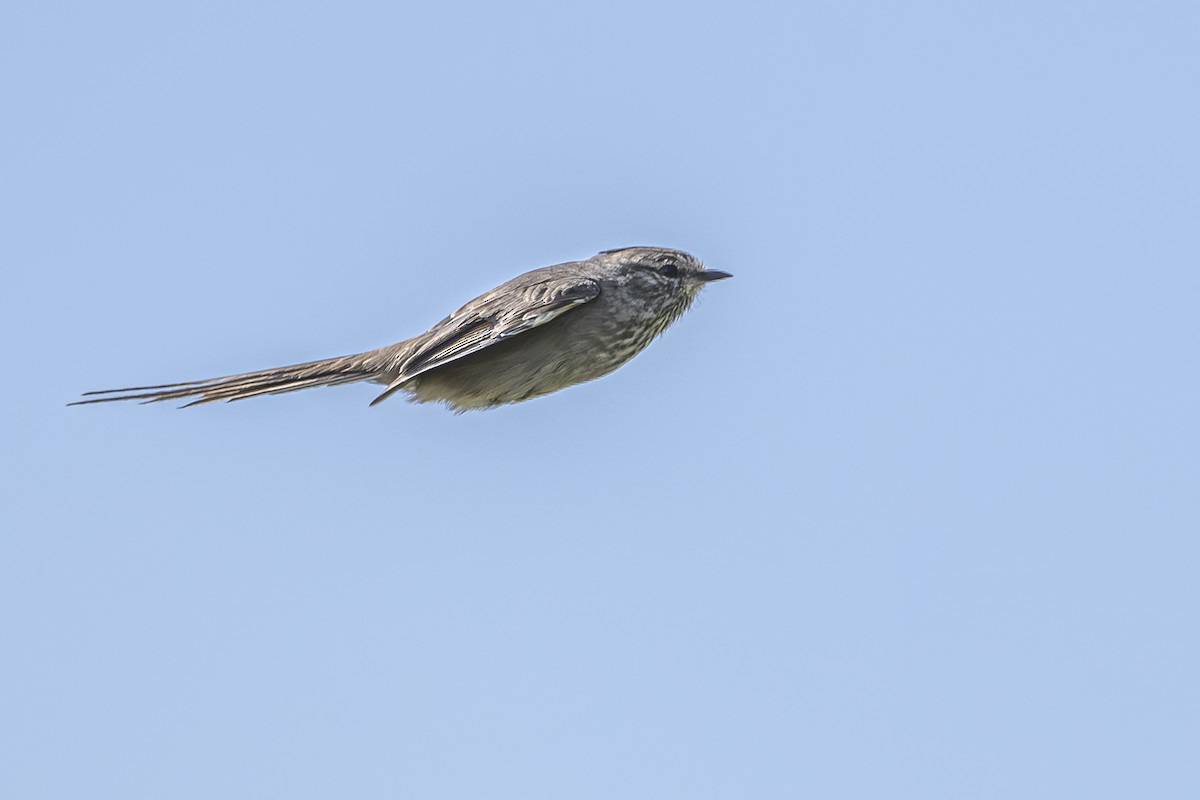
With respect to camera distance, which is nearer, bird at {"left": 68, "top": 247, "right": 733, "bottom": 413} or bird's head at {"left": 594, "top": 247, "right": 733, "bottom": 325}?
bird at {"left": 68, "top": 247, "right": 733, "bottom": 413}

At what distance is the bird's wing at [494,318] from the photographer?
13.2m

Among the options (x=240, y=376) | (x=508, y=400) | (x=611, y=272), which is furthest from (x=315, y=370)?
(x=611, y=272)

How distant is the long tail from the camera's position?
12656 mm

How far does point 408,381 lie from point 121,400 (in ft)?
7.66

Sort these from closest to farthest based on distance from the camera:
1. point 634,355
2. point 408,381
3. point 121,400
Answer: point 121,400 → point 408,381 → point 634,355

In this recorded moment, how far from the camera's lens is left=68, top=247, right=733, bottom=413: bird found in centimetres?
1331

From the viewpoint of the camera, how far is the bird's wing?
1320 centimetres

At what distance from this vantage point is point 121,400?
11.7 metres

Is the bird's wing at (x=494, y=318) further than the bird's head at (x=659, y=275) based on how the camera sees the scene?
No

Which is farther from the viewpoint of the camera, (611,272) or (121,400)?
(611,272)

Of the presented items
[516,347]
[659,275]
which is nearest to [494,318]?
[516,347]

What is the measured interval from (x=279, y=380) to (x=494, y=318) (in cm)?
179

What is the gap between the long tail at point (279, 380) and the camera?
12.7 meters

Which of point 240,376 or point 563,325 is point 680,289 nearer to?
point 563,325
